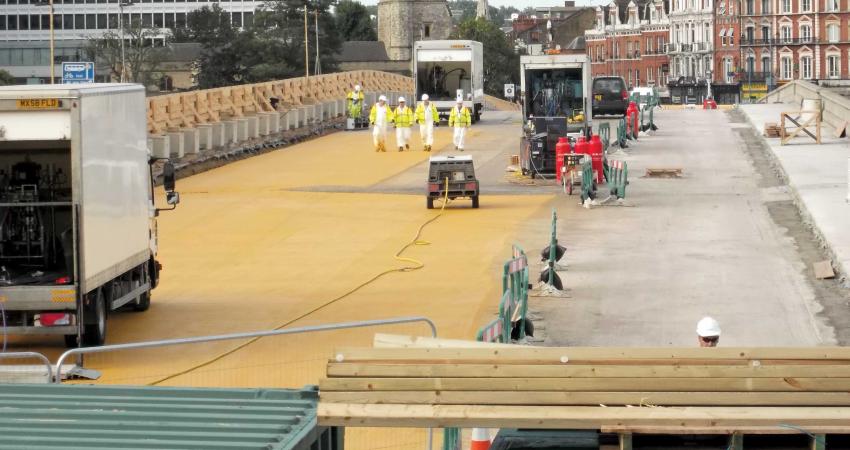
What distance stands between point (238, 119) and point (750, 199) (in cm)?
2038

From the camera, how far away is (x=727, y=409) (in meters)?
7.57

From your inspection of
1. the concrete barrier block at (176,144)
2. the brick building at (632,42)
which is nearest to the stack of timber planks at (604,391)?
the concrete barrier block at (176,144)

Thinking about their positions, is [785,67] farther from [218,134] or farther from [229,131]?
[218,134]

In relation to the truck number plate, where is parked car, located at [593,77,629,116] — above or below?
above

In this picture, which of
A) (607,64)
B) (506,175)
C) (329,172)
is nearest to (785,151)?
(506,175)

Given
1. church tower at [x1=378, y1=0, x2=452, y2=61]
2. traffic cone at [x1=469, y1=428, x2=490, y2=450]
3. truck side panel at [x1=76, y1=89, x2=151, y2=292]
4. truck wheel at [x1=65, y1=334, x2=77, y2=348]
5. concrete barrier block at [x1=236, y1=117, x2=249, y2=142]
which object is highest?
church tower at [x1=378, y1=0, x2=452, y2=61]

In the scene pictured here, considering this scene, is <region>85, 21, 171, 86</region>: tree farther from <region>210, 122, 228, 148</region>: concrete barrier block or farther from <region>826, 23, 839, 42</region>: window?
<region>826, 23, 839, 42</region>: window

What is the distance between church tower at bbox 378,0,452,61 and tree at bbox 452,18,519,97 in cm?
300

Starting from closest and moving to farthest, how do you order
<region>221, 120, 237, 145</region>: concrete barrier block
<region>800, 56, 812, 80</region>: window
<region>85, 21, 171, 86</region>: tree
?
<region>221, 120, 237, 145</region>: concrete barrier block
<region>85, 21, 171, 86</region>: tree
<region>800, 56, 812, 80</region>: window

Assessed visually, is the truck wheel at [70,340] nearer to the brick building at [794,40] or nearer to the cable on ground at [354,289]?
the cable on ground at [354,289]

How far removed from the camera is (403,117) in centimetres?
4631

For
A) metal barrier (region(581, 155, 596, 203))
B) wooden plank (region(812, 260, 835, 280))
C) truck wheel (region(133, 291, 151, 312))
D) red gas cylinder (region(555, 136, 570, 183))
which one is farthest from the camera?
red gas cylinder (region(555, 136, 570, 183))

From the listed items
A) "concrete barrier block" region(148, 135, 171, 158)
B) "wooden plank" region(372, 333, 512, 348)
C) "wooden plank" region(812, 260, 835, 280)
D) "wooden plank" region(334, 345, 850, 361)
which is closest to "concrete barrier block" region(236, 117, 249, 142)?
"concrete barrier block" region(148, 135, 171, 158)

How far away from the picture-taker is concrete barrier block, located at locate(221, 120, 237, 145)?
4712cm
